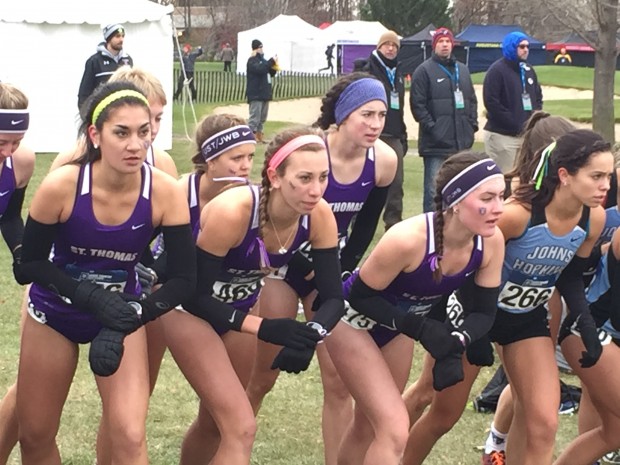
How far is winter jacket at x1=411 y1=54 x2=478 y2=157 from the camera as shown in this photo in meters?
12.3

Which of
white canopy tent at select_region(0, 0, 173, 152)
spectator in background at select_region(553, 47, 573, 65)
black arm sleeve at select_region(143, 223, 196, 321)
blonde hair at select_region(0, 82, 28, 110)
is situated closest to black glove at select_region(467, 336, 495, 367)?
black arm sleeve at select_region(143, 223, 196, 321)

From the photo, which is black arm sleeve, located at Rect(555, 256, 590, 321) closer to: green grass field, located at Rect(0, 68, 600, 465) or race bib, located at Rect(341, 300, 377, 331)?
race bib, located at Rect(341, 300, 377, 331)

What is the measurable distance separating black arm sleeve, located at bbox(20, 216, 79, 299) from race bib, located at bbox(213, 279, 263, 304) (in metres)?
0.75

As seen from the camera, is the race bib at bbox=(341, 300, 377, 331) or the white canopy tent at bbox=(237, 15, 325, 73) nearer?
the race bib at bbox=(341, 300, 377, 331)

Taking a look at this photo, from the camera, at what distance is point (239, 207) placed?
189 inches

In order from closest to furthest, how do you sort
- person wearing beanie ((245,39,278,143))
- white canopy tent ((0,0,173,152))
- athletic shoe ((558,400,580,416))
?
1. athletic shoe ((558,400,580,416))
2. white canopy tent ((0,0,173,152))
3. person wearing beanie ((245,39,278,143))

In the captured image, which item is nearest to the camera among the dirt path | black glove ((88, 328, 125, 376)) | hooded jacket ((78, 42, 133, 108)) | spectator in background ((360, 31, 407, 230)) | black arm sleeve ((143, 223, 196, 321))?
black glove ((88, 328, 125, 376))

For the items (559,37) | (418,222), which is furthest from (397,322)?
(559,37)

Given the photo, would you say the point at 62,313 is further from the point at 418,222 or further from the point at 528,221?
the point at 528,221

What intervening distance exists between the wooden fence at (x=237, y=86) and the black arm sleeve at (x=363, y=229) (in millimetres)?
25880

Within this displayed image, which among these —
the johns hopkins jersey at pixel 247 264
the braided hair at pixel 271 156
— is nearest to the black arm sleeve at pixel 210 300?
the johns hopkins jersey at pixel 247 264

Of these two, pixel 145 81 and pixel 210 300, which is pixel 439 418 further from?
pixel 145 81

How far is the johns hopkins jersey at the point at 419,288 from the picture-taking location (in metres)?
4.87

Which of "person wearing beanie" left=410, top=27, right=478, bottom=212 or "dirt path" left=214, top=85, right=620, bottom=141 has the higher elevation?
"person wearing beanie" left=410, top=27, right=478, bottom=212
